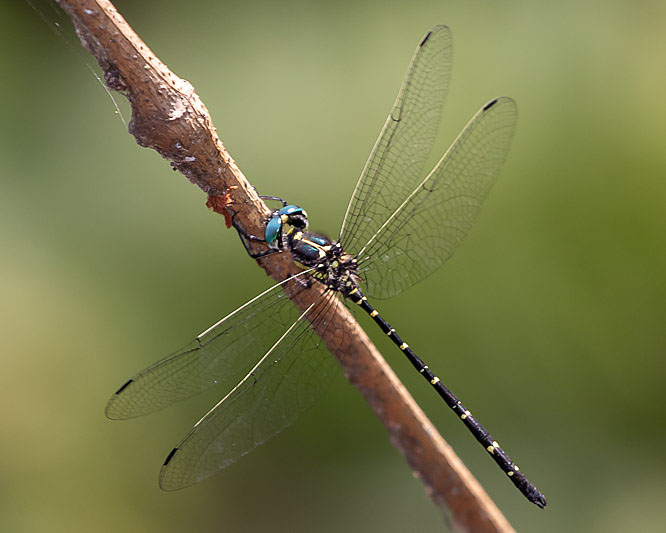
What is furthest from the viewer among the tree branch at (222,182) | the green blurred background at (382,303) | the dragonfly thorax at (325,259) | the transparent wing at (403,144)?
the green blurred background at (382,303)

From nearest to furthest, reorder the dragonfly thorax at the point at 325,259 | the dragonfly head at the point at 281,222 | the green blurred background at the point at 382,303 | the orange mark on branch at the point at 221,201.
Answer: the orange mark on branch at the point at 221,201 → the dragonfly head at the point at 281,222 → the dragonfly thorax at the point at 325,259 → the green blurred background at the point at 382,303

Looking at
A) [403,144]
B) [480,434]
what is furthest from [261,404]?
[403,144]

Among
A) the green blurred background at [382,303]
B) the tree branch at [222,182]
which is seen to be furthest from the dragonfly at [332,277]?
the green blurred background at [382,303]

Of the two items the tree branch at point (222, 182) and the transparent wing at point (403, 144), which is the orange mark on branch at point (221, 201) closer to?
the tree branch at point (222, 182)

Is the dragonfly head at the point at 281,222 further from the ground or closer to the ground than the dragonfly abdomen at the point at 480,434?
further from the ground

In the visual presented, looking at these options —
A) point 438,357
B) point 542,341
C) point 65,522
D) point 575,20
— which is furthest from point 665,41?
point 65,522

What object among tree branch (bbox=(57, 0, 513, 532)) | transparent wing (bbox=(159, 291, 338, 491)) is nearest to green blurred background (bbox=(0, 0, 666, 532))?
transparent wing (bbox=(159, 291, 338, 491))

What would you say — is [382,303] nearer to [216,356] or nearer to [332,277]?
[332,277]
